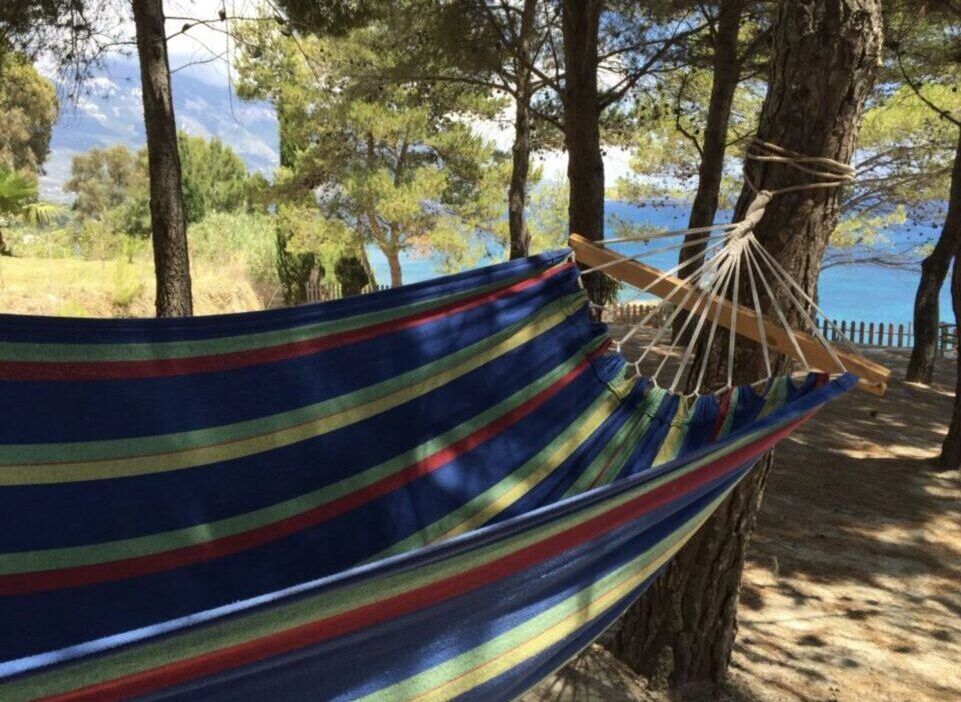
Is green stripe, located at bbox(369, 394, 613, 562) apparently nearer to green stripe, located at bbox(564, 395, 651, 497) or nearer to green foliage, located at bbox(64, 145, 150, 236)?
green stripe, located at bbox(564, 395, 651, 497)

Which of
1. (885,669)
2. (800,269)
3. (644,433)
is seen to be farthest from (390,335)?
(885,669)

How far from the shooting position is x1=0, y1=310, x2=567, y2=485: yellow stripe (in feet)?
3.77

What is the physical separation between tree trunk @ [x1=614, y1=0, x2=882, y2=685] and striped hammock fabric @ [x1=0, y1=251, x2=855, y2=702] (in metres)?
0.32

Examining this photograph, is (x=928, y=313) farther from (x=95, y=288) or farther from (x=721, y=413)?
(x=95, y=288)

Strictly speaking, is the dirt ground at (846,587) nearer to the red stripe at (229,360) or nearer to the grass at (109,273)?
the red stripe at (229,360)

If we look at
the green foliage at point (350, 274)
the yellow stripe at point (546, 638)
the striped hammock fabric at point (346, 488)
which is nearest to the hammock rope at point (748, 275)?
the striped hammock fabric at point (346, 488)

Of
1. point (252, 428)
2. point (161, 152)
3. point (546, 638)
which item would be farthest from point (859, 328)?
point (546, 638)

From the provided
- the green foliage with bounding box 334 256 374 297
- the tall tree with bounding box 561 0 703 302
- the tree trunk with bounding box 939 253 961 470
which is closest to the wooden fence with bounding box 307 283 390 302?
the green foliage with bounding box 334 256 374 297

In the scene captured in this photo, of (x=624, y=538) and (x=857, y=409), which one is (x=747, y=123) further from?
(x=624, y=538)

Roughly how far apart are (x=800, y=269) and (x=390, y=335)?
2.50ft

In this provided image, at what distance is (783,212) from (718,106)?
156 inches

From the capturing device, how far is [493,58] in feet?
18.0

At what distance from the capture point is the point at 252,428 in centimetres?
132

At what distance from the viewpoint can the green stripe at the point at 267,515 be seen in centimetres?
113
